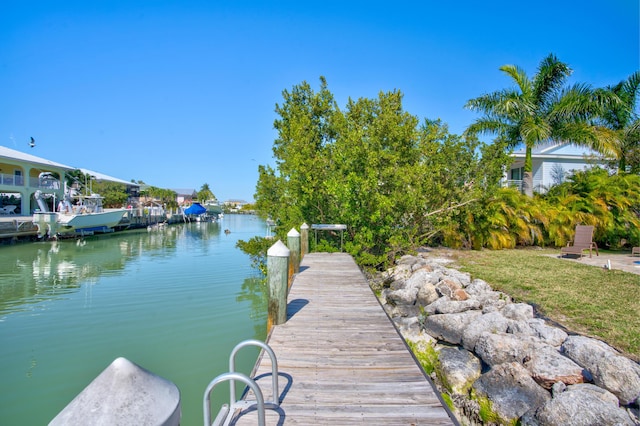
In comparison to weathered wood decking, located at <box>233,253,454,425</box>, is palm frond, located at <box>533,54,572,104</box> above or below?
above

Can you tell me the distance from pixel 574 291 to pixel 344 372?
7.66 m

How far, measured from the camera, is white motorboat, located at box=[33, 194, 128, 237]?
99.3 feet

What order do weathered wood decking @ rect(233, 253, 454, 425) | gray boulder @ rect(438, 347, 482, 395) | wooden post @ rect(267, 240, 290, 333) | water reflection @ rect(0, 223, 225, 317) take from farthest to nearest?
water reflection @ rect(0, 223, 225, 317) → gray boulder @ rect(438, 347, 482, 395) → wooden post @ rect(267, 240, 290, 333) → weathered wood decking @ rect(233, 253, 454, 425)

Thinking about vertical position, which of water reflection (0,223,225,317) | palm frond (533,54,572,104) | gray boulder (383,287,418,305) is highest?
palm frond (533,54,572,104)

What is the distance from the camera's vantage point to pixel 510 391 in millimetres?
5062

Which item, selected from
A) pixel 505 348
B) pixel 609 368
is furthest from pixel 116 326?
pixel 609 368

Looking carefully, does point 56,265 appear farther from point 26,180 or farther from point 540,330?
point 540,330

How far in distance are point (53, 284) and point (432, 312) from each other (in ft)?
51.0

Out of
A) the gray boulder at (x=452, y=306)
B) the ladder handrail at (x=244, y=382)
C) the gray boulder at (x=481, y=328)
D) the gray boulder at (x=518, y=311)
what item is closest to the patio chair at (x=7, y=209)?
the gray boulder at (x=452, y=306)

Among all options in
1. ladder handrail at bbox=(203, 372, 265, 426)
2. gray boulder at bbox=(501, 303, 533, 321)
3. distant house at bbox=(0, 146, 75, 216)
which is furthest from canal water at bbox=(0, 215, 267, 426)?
distant house at bbox=(0, 146, 75, 216)

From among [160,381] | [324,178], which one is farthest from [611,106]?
[160,381]

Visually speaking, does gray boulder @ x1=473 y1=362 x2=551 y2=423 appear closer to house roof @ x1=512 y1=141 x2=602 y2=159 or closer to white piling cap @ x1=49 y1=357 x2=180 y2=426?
white piling cap @ x1=49 y1=357 x2=180 y2=426

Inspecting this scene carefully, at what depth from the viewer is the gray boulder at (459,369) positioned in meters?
A: 5.69

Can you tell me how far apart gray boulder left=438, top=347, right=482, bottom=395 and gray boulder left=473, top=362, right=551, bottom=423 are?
0.23m
